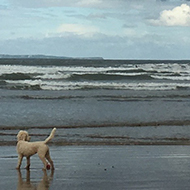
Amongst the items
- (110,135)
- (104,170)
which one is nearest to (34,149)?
(104,170)

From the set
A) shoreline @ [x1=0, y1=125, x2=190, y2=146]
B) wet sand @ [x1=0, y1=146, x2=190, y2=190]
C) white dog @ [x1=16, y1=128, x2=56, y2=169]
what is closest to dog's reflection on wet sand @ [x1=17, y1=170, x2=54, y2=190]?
wet sand @ [x1=0, y1=146, x2=190, y2=190]

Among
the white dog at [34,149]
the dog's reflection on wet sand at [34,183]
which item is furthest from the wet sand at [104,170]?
the white dog at [34,149]

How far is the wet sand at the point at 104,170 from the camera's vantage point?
6.57 metres

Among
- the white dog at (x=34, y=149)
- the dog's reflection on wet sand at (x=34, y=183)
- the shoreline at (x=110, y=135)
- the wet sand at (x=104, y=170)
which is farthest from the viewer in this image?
the shoreline at (x=110, y=135)

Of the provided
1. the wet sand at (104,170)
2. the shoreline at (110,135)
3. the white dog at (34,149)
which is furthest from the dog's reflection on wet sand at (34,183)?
the shoreline at (110,135)

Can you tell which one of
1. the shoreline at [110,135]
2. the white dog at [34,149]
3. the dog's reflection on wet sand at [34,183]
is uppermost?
the white dog at [34,149]

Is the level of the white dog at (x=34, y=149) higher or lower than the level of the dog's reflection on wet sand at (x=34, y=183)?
higher

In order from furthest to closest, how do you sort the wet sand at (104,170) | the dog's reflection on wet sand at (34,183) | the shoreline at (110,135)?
the shoreline at (110,135)
the wet sand at (104,170)
the dog's reflection on wet sand at (34,183)

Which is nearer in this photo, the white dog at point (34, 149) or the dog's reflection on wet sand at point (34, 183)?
the dog's reflection on wet sand at point (34, 183)

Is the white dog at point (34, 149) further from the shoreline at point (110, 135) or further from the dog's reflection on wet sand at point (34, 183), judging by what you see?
the shoreline at point (110, 135)

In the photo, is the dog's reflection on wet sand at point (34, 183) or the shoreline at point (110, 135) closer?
the dog's reflection on wet sand at point (34, 183)

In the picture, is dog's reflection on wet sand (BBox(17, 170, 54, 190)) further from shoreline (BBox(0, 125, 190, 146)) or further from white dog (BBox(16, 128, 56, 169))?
shoreline (BBox(0, 125, 190, 146))

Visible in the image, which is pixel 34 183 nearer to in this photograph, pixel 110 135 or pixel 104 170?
pixel 104 170

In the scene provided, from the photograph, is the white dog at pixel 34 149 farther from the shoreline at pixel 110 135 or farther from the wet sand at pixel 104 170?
the shoreline at pixel 110 135
